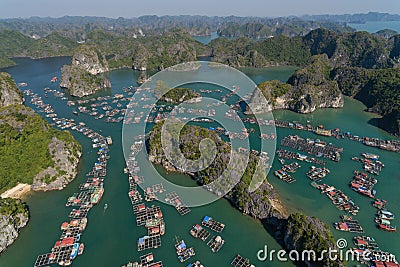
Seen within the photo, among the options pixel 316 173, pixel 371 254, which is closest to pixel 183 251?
pixel 371 254

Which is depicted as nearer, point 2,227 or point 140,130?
point 2,227

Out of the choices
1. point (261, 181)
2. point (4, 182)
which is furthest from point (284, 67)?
point (4, 182)

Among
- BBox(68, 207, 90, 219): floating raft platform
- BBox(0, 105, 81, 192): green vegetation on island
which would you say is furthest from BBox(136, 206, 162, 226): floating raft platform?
BBox(0, 105, 81, 192): green vegetation on island

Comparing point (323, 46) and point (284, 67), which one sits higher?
point (323, 46)

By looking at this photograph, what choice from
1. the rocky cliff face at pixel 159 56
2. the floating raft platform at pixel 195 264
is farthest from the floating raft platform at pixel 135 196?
the rocky cliff face at pixel 159 56

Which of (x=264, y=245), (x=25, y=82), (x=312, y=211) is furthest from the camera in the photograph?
(x=25, y=82)

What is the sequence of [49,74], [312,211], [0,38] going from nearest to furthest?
[312,211], [49,74], [0,38]

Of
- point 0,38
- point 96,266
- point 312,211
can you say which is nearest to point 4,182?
point 96,266

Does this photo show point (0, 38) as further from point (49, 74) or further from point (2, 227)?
point (2, 227)

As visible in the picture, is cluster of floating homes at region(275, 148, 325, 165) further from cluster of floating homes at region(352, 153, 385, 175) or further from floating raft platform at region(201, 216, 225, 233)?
floating raft platform at region(201, 216, 225, 233)
